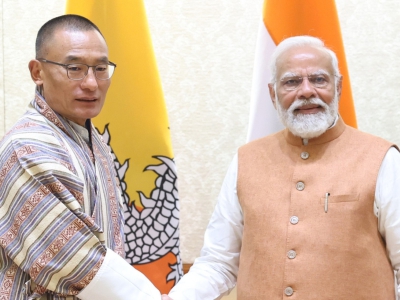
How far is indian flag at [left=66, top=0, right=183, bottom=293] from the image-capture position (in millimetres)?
2752

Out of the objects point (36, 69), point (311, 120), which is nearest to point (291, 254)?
point (311, 120)

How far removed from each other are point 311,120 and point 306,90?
0.11m

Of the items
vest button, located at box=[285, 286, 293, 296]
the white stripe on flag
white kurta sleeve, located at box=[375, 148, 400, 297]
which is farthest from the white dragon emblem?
white kurta sleeve, located at box=[375, 148, 400, 297]

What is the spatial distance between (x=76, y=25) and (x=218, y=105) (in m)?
1.69

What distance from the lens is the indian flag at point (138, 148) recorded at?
108 inches

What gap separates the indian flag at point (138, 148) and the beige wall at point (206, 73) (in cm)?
59

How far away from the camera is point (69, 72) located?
1.69 metres

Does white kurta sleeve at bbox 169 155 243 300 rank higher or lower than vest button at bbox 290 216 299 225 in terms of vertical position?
lower

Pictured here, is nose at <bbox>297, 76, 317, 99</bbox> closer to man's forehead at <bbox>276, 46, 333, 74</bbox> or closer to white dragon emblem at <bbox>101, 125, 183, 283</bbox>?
man's forehead at <bbox>276, 46, 333, 74</bbox>

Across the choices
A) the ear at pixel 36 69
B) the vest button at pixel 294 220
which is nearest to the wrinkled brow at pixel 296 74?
the vest button at pixel 294 220

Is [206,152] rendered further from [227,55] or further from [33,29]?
[33,29]

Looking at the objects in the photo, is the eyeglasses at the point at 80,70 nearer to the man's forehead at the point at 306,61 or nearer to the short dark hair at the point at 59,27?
the short dark hair at the point at 59,27

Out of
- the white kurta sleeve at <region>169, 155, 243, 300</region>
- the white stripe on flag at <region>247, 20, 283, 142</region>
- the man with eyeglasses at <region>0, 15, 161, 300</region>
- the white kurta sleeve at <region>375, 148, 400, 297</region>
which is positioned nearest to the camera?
the man with eyeglasses at <region>0, 15, 161, 300</region>

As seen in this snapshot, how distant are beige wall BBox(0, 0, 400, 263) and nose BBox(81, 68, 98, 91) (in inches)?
64.8
